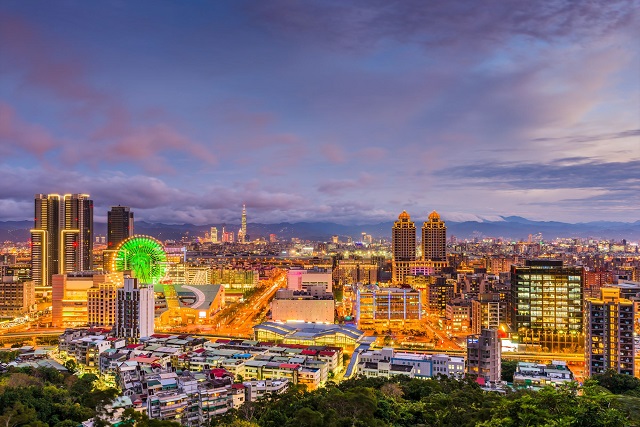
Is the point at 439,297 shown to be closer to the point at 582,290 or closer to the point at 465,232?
the point at 582,290

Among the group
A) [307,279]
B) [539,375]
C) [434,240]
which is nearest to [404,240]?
[434,240]

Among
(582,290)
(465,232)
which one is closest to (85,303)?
(582,290)

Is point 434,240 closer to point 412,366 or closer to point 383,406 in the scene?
point 412,366

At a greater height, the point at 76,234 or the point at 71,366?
the point at 76,234

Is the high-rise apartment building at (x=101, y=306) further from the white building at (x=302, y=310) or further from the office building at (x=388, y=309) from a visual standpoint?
the office building at (x=388, y=309)

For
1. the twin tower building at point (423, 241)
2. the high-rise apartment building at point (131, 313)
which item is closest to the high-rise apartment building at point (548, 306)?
the high-rise apartment building at point (131, 313)

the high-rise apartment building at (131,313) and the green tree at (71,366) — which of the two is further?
the high-rise apartment building at (131,313)
